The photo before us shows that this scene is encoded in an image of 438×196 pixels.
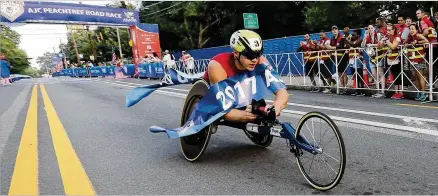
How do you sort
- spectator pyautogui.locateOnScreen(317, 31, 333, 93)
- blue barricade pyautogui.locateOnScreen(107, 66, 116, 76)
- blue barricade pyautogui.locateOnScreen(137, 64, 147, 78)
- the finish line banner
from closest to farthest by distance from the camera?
spectator pyautogui.locateOnScreen(317, 31, 333, 93), the finish line banner, blue barricade pyautogui.locateOnScreen(137, 64, 147, 78), blue barricade pyautogui.locateOnScreen(107, 66, 116, 76)

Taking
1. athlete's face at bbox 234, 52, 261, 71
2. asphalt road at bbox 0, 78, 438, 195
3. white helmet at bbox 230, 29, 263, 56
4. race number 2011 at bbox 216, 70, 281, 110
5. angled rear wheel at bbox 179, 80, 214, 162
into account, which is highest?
white helmet at bbox 230, 29, 263, 56

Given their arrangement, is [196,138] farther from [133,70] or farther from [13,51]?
[13,51]

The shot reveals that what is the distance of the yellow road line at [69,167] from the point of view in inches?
132

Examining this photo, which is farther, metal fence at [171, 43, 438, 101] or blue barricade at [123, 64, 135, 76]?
blue barricade at [123, 64, 135, 76]

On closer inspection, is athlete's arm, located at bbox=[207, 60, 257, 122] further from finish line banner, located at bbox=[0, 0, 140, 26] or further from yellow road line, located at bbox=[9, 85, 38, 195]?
finish line banner, located at bbox=[0, 0, 140, 26]

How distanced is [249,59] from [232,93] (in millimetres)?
382

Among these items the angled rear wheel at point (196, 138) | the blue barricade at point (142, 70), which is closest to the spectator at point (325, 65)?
the angled rear wheel at point (196, 138)

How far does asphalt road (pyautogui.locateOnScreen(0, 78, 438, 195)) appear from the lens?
130 inches

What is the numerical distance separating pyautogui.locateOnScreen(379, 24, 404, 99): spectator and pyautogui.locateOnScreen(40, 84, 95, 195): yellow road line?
739 cm

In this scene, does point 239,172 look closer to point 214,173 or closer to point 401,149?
point 214,173

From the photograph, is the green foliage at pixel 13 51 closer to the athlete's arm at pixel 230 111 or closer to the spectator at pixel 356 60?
the spectator at pixel 356 60

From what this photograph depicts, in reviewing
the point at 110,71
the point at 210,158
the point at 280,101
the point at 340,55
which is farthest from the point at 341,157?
the point at 110,71

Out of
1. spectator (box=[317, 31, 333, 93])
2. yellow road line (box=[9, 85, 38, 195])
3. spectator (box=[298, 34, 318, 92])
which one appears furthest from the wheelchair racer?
spectator (box=[298, 34, 318, 92])

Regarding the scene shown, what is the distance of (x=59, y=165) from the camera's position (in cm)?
412
